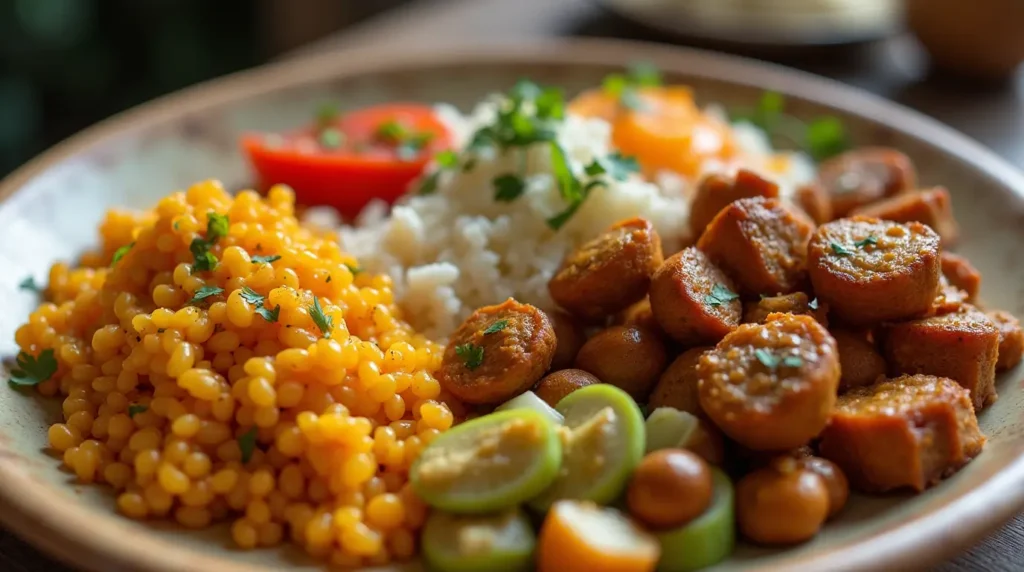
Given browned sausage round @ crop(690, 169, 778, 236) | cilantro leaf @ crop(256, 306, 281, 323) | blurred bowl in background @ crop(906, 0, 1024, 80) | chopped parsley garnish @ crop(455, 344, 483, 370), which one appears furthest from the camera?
blurred bowl in background @ crop(906, 0, 1024, 80)

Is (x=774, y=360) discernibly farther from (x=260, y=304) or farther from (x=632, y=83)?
(x=632, y=83)

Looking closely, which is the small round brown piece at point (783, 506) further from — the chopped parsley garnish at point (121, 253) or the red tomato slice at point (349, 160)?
the red tomato slice at point (349, 160)

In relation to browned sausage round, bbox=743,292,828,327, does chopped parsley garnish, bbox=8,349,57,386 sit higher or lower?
lower

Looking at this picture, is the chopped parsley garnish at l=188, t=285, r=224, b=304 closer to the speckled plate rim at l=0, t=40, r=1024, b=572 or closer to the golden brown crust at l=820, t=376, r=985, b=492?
the speckled plate rim at l=0, t=40, r=1024, b=572

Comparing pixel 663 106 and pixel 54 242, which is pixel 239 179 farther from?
pixel 663 106

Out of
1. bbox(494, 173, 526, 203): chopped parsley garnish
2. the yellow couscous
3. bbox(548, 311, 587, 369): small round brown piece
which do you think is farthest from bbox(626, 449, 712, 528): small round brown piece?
bbox(494, 173, 526, 203): chopped parsley garnish

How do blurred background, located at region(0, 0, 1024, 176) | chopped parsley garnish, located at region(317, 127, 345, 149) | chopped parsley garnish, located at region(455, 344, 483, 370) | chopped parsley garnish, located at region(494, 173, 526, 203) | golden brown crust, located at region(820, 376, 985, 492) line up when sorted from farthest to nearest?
blurred background, located at region(0, 0, 1024, 176) → chopped parsley garnish, located at region(317, 127, 345, 149) → chopped parsley garnish, located at region(494, 173, 526, 203) → chopped parsley garnish, located at region(455, 344, 483, 370) → golden brown crust, located at region(820, 376, 985, 492)
